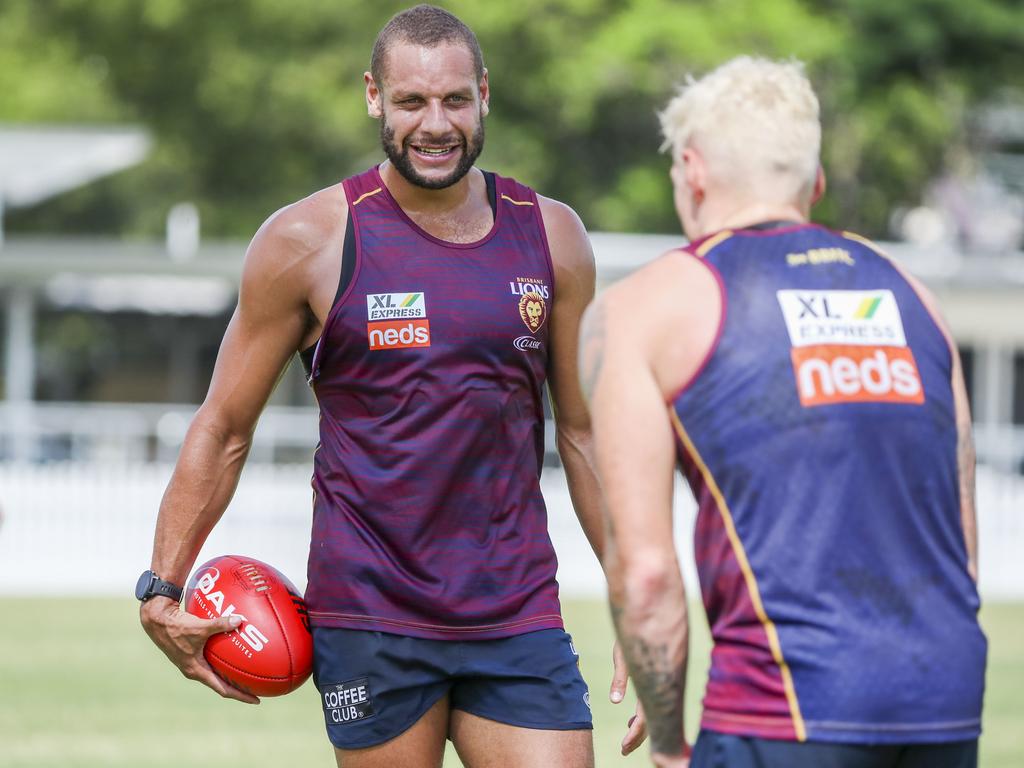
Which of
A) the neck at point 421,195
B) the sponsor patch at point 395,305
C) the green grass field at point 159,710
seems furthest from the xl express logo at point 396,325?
the green grass field at point 159,710

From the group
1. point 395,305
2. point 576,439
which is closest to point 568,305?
point 576,439

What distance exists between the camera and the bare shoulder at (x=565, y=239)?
15.7ft

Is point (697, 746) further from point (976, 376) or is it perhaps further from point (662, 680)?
point (976, 376)

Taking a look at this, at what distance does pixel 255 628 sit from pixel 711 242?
6.64ft

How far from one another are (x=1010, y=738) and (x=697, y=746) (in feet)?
24.1

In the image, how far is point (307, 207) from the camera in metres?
4.59

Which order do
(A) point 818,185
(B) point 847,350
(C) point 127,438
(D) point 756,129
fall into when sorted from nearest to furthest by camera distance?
(B) point 847,350
(D) point 756,129
(A) point 818,185
(C) point 127,438

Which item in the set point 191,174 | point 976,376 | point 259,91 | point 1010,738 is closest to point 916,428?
point 1010,738

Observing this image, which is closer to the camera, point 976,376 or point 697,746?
point 697,746

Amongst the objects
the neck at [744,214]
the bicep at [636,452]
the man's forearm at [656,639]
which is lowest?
the man's forearm at [656,639]

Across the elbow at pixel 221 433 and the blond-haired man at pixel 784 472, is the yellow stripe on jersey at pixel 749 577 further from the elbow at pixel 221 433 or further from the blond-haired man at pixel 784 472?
the elbow at pixel 221 433

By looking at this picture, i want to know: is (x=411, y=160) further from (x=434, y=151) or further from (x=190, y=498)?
(x=190, y=498)

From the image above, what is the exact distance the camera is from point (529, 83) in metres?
33.1

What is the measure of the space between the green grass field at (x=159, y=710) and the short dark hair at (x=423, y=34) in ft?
17.3
